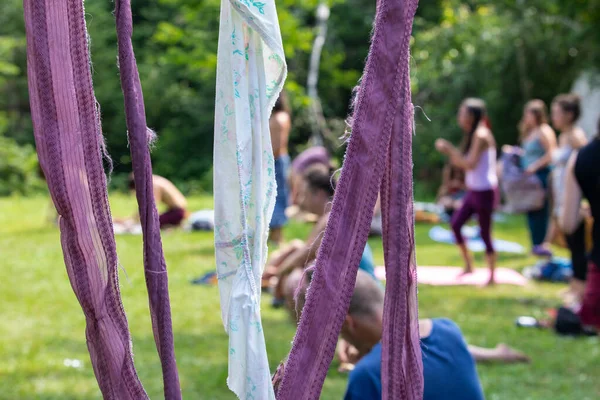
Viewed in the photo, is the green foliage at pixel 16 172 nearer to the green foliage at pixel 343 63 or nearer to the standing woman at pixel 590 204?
the green foliage at pixel 343 63

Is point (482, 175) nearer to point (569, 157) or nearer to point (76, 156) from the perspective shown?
point (569, 157)

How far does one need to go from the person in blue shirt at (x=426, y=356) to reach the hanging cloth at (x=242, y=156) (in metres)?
0.78

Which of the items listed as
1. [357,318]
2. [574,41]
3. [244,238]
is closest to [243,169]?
[244,238]

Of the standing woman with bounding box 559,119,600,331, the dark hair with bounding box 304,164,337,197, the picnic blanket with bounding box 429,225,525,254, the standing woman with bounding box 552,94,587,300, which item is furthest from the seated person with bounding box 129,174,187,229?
the standing woman with bounding box 559,119,600,331

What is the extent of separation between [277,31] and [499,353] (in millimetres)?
3772

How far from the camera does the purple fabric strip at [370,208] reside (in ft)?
5.22

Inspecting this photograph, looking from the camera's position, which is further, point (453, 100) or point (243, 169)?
point (453, 100)

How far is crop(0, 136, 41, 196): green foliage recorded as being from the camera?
19.2 meters

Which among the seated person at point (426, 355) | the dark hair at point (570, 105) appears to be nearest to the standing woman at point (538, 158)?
the dark hair at point (570, 105)

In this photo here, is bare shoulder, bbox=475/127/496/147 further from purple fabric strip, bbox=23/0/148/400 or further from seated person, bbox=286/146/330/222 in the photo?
purple fabric strip, bbox=23/0/148/400

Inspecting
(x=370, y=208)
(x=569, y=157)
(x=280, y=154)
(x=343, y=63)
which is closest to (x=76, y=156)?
(x=370, y=208)

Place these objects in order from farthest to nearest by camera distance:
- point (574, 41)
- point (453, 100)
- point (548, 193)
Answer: point (453, 100) < point (574, 41) < point (548, 193)

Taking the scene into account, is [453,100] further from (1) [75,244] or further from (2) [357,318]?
(1) [75,244]

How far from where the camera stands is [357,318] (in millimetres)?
2955
